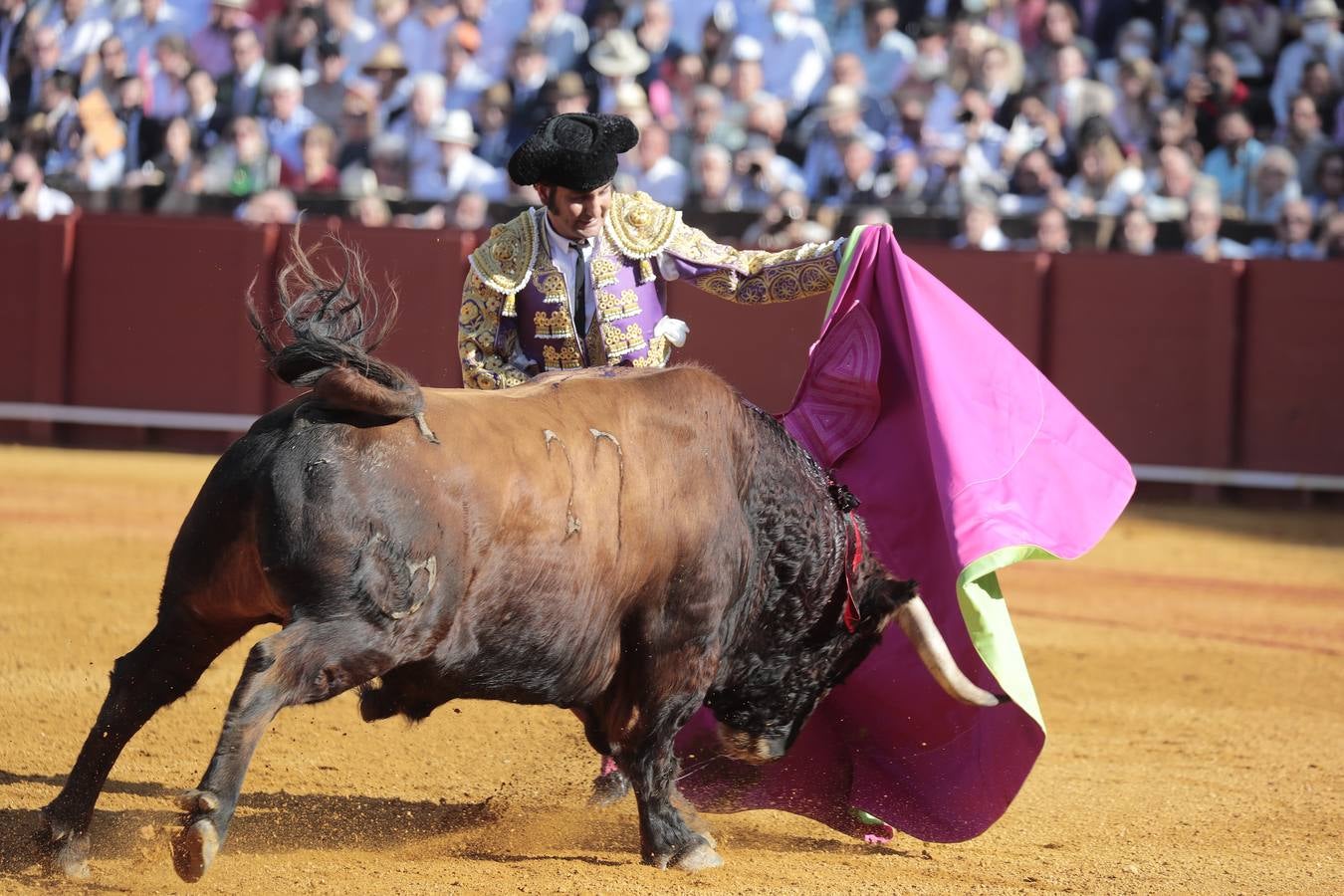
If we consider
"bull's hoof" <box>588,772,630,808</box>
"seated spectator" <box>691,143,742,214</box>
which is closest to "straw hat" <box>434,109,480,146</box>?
"seated spectator" <box>691,143,742,214</box>

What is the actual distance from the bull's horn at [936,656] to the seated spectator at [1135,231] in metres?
5.88

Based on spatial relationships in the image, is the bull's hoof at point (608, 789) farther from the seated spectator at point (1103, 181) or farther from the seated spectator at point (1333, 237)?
the seated spectator at point (1333, 237)

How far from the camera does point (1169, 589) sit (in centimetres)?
679

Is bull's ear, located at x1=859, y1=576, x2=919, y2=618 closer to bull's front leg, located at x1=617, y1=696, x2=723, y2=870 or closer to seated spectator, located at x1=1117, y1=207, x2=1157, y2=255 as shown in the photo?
bull's front leg, located at x1=617, y1=696, x2=723, y2=870

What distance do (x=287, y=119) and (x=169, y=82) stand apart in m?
0.87

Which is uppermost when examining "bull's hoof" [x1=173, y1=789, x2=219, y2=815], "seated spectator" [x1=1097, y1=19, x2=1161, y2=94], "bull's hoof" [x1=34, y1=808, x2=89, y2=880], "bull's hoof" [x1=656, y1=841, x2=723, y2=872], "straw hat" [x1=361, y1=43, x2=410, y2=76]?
"seated spectator" [x1=1097, y1=19, x2=1161, y2=94]

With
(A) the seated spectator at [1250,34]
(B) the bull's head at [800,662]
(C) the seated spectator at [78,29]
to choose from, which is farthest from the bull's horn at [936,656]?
(C) the seated spectator at [78,29]

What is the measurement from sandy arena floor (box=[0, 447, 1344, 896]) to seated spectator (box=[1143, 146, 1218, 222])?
3.00 metres

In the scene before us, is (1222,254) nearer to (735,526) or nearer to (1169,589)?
(1169,589)

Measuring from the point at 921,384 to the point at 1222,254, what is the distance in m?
5.81

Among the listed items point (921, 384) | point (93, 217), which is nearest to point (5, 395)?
point (93, 217)

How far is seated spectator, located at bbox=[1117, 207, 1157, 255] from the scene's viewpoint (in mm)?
8867

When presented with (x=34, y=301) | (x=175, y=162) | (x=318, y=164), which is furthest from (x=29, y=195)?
(x=318, y=164)

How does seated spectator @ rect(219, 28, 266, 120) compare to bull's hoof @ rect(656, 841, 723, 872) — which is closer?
bull's hoof @ rect(656, 841, 723, 872)
